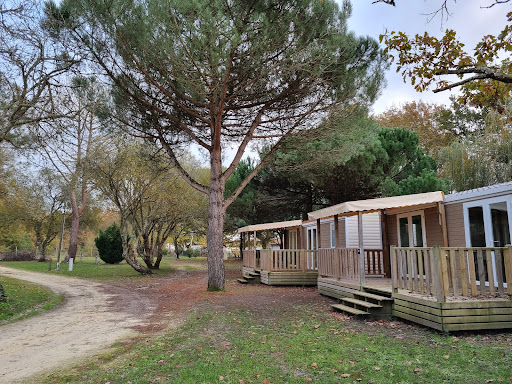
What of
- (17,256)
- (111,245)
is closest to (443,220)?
(111,245)

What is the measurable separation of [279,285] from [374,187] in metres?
6.34

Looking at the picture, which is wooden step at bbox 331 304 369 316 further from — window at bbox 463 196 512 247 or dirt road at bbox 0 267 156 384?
dirt road at bbox 0 267 156 384

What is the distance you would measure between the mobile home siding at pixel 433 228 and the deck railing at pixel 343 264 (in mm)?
2088

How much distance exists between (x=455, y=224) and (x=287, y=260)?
6739 mm

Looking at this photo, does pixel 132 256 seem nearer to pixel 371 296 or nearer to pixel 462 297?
pixel 371 296

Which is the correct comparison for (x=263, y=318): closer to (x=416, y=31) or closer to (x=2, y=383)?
(x=2, y=383)

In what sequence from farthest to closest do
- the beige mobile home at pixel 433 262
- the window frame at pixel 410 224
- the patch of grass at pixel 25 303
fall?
the window frame at pixel 410 224, the patch of grass at pixel 25 303, the beige mobile home at pixel 433 262

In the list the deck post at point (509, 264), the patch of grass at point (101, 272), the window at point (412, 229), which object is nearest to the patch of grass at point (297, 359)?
→ the deck post at point (509, 264)

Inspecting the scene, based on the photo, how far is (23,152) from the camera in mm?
10930

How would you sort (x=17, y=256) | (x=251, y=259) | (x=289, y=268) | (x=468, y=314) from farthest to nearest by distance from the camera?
(x=17, y=256), (x=251, y=259), (x=289, y=268), (x=468, y=314)

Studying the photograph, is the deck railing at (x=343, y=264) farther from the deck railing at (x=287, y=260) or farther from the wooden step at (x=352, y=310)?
the deck railing at (x=287, y=260)

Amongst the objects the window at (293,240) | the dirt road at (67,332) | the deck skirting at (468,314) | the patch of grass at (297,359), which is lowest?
the dirt road at (67,332)

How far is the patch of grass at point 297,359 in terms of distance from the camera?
149 inches

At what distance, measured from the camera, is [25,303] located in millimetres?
9211
